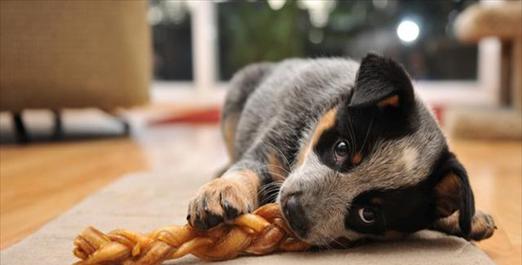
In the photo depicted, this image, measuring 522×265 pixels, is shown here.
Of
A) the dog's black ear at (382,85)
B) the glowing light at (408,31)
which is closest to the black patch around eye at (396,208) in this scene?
the dog's black ear at (382,85)

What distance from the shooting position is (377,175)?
1.48 m

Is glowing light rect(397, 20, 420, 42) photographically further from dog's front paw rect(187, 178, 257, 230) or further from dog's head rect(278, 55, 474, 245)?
dog's front paw rect(187, 178, 257, 230)

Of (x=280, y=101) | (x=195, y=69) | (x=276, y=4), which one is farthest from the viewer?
(x=195, y=69)

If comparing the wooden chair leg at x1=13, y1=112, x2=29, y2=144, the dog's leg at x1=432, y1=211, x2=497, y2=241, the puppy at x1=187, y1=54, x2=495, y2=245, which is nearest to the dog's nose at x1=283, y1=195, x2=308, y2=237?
the puppy at x1=187, y1=54, x2=495, y2=245

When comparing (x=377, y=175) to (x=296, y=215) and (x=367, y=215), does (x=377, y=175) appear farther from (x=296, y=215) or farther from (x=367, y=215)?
(x=296, y=215)

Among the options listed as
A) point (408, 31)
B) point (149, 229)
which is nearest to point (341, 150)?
point (149, 229)

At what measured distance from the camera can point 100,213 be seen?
1.95 meters

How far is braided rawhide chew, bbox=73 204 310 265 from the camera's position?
4.46ft

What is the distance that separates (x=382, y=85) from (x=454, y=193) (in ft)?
1.07

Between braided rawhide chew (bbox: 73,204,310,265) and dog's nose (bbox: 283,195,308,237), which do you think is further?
dog's nose (bbox: 283,195,308,237)

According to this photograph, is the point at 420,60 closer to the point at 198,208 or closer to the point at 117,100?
the point at 117,100

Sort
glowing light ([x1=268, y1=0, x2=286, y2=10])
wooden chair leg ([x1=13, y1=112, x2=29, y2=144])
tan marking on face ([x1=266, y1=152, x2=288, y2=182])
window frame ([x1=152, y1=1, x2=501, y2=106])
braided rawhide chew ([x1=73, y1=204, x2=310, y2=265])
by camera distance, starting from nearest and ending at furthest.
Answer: braided rawhide chew ([x1=73, y1=204, x2=310, y2=265])
tan marking on face ([x1=266, y1=152, x2=288, y2=182])
wooden chair leg ([x1=13, y1=112, x2=29, y2=144])
glowing light ([x1=268, y1=0, x2=286, y2=10])
window frame ([x1=152, y1=1, x2=501, y2=106])

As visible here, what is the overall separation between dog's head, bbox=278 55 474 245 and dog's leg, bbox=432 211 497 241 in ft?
0.31

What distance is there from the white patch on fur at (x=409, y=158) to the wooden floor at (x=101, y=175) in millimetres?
335
